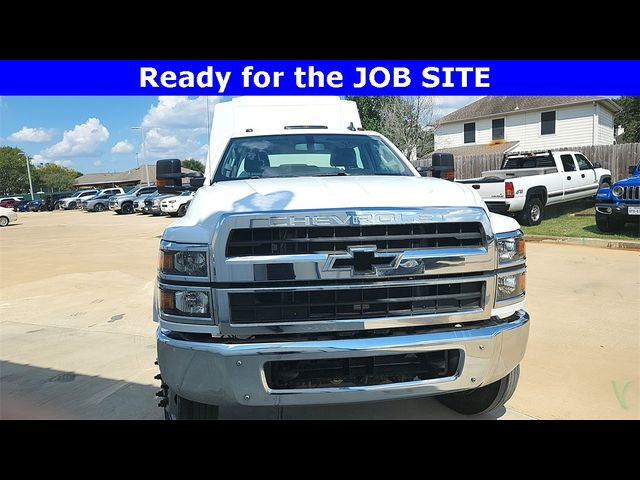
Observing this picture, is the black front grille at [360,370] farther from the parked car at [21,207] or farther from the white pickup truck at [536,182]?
the parked car at [21,207]

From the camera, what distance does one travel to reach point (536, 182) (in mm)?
12227

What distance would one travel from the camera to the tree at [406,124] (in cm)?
3020

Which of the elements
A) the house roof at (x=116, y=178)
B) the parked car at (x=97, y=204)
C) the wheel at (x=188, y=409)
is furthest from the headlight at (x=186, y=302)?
the house roof at (x=116, y=178)

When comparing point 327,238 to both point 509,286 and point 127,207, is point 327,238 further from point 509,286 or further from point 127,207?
point 127,207

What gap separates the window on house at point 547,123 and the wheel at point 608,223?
706 inches

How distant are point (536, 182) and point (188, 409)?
11532 millimetres

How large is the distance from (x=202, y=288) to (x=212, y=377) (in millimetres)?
437

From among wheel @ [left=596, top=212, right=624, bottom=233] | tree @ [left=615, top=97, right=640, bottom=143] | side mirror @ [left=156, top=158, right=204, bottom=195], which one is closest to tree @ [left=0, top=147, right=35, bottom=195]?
tree @ [left=615, top=97, right=640, bottom=143]

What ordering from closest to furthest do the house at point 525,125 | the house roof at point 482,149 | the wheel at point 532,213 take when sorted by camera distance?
the wheel at point 532,213
the house at point 525,125
the house roof at point 482,149

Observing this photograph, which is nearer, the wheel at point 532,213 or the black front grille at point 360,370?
the black front grille at point 360,370
